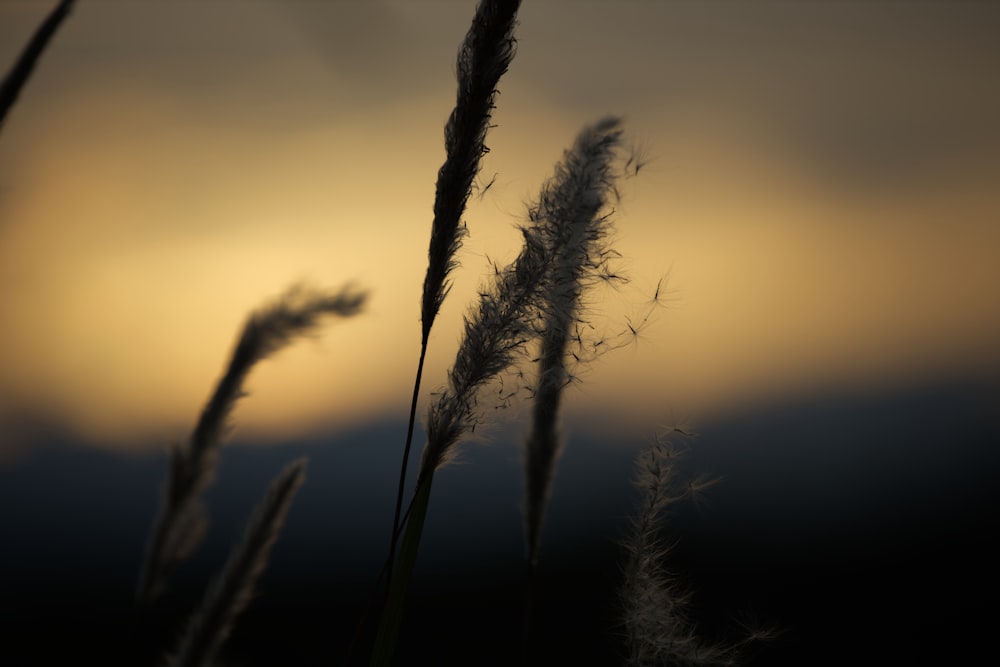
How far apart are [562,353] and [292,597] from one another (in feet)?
13.3

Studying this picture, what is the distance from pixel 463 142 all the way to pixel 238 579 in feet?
3.33

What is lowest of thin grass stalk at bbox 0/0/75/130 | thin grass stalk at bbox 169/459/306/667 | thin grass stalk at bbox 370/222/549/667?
thin grass stalk at bbox 169/459/306/667

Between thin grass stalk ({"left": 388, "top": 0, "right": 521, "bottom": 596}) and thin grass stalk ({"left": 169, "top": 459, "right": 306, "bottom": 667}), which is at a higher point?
thin grass stalk ({"left": 388, "top": 0, "right": 521, "bottom": 596})

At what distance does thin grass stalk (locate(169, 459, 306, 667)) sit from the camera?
1137 mm

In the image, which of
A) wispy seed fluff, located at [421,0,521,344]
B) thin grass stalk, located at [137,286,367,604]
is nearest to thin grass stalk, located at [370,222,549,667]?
wispy seed fluff, located at [421,0,521,344]

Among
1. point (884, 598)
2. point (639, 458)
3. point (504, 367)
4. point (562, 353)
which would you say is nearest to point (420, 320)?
point (504, 367)

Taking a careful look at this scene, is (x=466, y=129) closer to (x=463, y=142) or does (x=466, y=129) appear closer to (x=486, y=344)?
(x=463, y=142)

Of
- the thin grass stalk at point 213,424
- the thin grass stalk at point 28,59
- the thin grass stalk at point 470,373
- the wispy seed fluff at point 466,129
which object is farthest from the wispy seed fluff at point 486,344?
the thin grass stalk at point 28,59

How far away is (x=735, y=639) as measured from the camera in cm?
113

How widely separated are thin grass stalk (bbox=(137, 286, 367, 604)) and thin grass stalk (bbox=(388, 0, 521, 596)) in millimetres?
381

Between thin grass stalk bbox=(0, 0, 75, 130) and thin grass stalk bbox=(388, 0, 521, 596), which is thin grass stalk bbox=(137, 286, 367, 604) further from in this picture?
thin grass stalk bbox=(0, 0, 75, 130)

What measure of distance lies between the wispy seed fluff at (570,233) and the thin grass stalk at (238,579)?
613 millimetres

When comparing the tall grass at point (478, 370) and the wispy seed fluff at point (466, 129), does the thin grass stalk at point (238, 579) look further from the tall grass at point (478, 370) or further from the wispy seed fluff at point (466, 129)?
the wispy seed fluff at point (466, 129)

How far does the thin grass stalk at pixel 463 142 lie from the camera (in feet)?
Answer: 2.73
